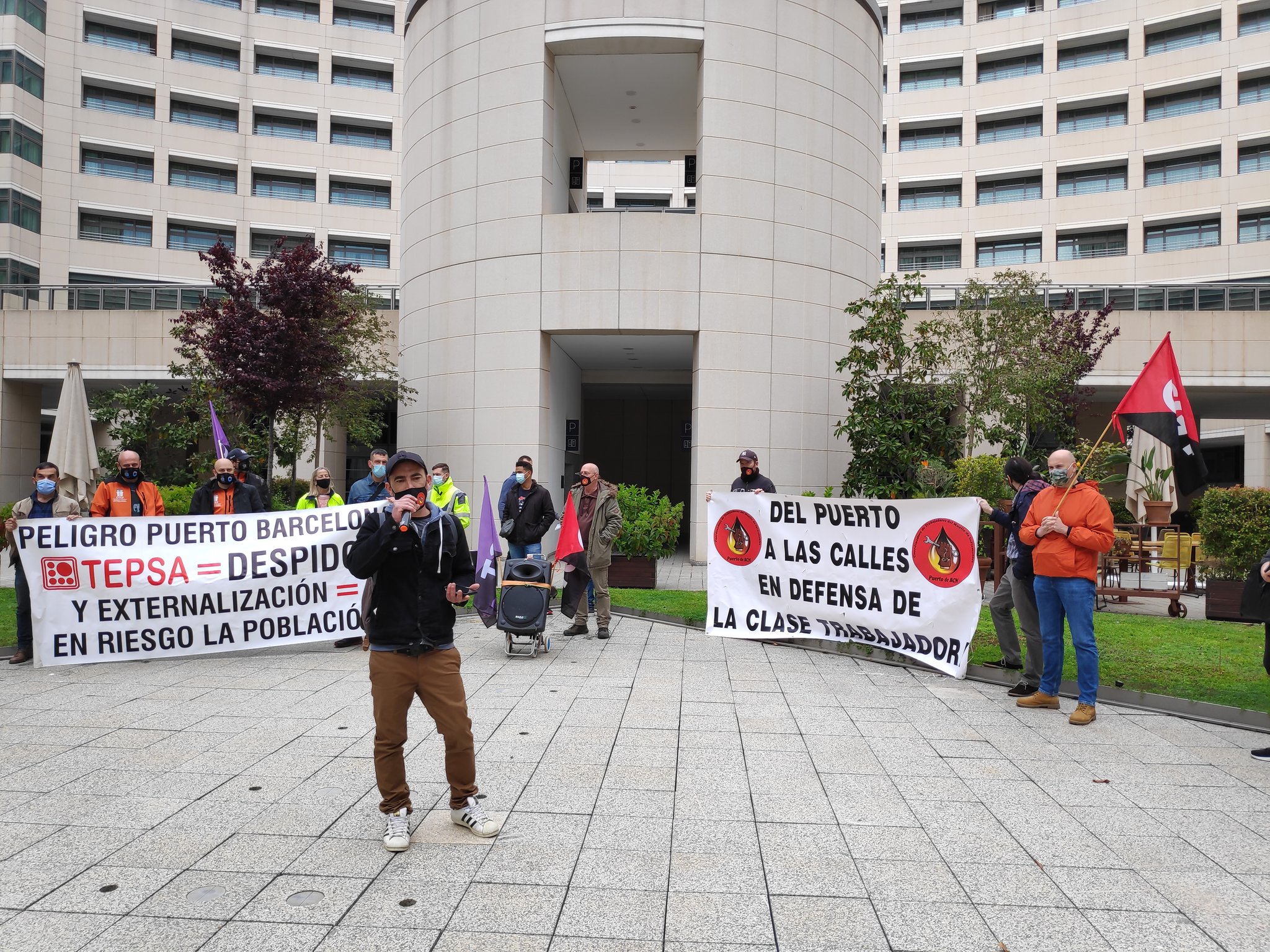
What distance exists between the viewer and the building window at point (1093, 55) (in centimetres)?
4156

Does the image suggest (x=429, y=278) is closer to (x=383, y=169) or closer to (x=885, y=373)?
(x=885, y=373)

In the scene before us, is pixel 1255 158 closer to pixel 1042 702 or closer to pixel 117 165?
pixel 1042 702

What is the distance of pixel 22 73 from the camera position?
39188 millimetres

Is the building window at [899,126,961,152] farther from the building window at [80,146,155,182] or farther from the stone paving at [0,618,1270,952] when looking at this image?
the stone paving at [0,618,1270,952]

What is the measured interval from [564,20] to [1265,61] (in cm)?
3643

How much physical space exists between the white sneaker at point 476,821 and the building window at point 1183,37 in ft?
161

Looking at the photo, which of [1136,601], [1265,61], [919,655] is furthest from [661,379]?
[1265,61]

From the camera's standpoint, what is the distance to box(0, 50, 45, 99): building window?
38.6 meters

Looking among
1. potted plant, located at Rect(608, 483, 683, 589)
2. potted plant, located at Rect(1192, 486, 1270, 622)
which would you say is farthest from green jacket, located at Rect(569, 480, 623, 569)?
potted plant, located at Rect(1192, 486, 1270, 622)

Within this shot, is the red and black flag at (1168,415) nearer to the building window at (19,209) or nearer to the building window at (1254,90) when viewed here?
the building window at (1254,90)

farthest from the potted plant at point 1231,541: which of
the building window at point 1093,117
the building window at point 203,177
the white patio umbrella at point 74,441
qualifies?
the building window at point 203,177

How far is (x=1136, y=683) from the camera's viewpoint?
8180 millimetres

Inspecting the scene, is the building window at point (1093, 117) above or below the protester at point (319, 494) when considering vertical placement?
above

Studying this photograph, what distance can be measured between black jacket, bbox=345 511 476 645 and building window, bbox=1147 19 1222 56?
1914 inches
